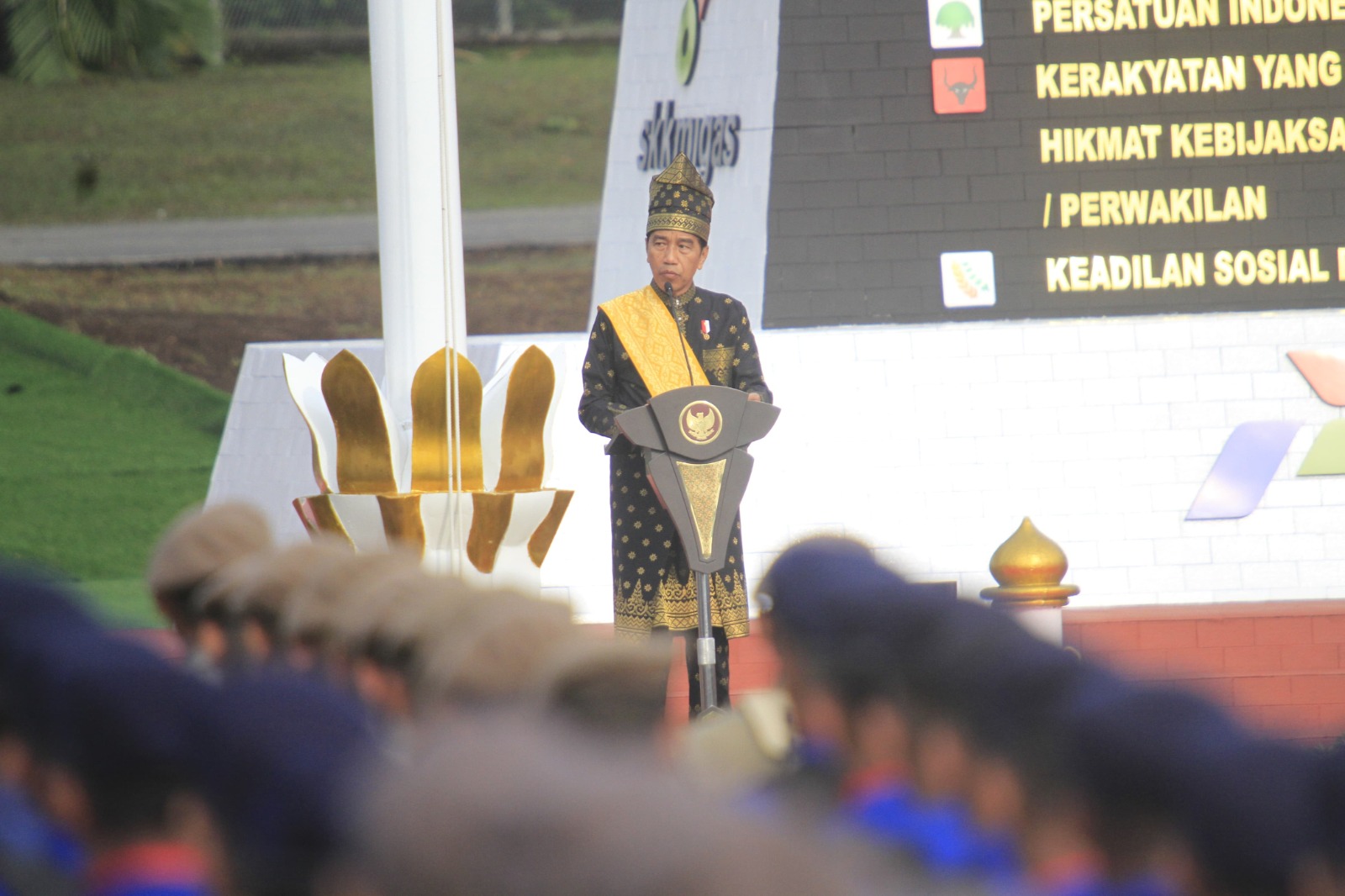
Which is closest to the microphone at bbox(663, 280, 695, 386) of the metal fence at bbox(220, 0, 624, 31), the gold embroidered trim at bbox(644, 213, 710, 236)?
the gold embroidered trim at bbox(644, 213, 710, 236)

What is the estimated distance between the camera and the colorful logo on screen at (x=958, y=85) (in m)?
7.32

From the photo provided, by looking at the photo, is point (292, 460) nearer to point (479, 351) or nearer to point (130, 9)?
point (479, 351)

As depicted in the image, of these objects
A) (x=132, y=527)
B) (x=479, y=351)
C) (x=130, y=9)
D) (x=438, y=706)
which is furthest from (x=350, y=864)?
(x=130, y=9)

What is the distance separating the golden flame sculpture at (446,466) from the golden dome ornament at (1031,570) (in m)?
1.35

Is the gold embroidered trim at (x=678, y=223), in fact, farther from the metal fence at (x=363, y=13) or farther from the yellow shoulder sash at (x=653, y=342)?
the metal fence at (x=363, y=13)

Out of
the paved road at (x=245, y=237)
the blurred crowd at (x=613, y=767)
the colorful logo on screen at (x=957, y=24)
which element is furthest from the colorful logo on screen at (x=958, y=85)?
the paved road at (x=245, y=237)

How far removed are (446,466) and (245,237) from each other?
59.4ft

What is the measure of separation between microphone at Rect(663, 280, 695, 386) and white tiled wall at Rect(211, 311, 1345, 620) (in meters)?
1.83

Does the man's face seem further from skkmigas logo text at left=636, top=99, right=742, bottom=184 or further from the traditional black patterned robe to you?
skkmigas logo text at left=636, top=99, right=742, bottom=184

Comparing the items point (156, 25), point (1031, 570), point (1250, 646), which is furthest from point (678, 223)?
point (156, 25)

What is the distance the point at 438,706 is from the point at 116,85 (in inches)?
941

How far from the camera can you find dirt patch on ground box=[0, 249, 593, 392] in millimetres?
20062

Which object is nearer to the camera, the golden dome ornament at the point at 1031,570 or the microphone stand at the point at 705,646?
the microphone stand at the point at 705,646

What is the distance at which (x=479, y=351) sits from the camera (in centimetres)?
721
